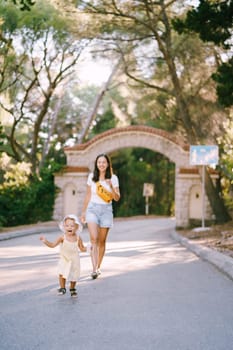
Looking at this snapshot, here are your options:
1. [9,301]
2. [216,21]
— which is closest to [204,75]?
[216,21]

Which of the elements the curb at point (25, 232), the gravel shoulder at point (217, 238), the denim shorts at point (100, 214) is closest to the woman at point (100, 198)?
the denim shorts at point (100, 214)

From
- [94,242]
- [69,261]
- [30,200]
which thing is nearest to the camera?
[69,261]

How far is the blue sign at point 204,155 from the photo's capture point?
18703 millimetres

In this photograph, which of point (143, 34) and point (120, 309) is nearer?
point (120, 309)

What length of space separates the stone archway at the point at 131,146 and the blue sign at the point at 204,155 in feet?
16.0

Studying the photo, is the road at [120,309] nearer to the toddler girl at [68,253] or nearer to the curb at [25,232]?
the toddler girl at [68,253]

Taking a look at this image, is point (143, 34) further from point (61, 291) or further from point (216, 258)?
point (61, 291)

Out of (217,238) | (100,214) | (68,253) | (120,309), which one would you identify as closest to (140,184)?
(217,238)

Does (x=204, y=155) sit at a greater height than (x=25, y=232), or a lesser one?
greater

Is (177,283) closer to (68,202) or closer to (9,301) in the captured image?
(9,301)

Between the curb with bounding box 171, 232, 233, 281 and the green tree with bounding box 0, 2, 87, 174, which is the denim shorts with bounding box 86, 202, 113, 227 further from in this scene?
the green tree with bounding box 0, 2, 87, 174

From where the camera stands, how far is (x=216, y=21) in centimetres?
1319

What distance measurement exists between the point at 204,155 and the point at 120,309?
44.6 ft

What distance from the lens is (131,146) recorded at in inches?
976
